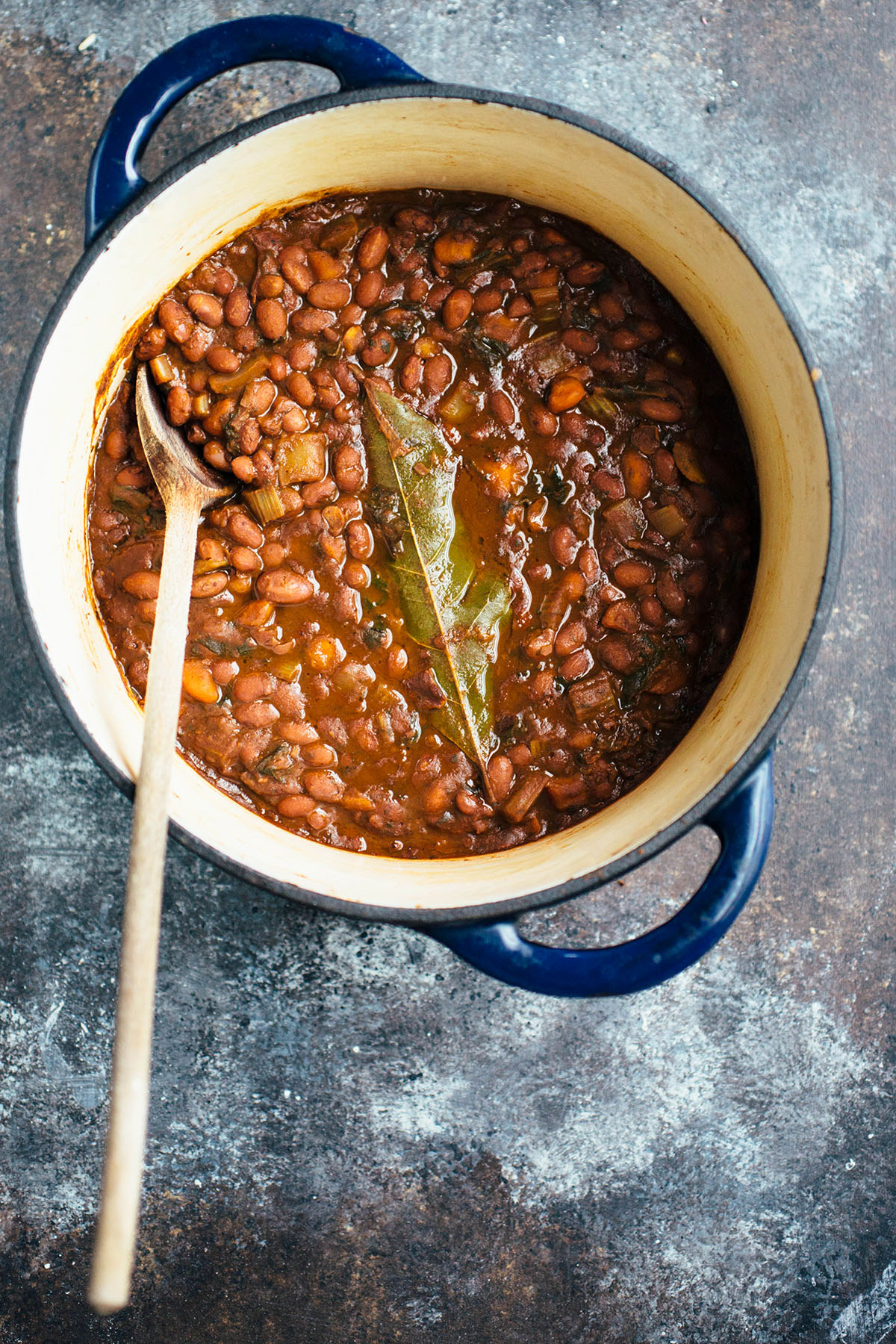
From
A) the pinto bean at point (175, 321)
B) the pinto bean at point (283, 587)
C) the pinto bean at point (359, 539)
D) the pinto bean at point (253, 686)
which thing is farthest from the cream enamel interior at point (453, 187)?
the pinto bean at point (359, 539)

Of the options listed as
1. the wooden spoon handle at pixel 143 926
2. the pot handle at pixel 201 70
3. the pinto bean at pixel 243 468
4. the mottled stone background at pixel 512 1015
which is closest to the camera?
the wooden spoon handle at pixel 143 926

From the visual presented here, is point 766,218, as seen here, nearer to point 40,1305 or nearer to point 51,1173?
point 51,1173

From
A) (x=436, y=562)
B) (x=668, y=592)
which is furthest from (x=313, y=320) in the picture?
(x=668, y=592)

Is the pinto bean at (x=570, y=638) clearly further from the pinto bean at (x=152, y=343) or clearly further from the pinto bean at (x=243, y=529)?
the pinto bean at (x=152, y=343)

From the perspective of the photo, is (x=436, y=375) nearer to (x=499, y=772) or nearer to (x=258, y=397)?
(x=258, y=397)

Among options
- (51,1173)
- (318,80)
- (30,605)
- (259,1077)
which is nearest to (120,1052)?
(30,605)
